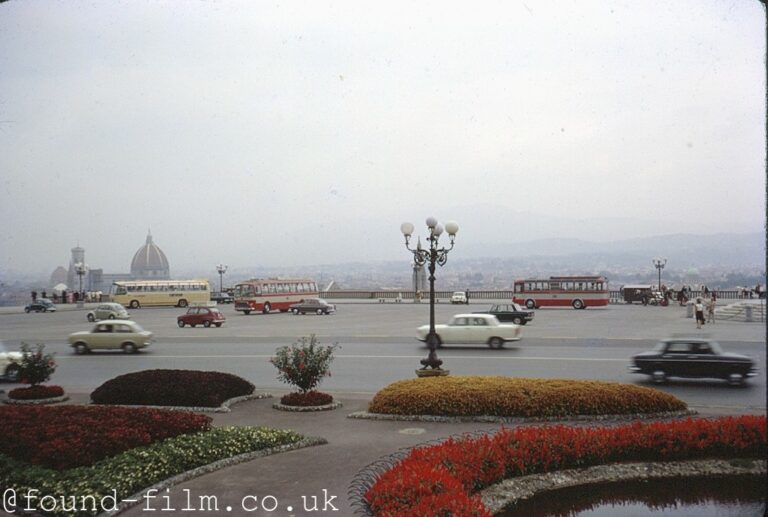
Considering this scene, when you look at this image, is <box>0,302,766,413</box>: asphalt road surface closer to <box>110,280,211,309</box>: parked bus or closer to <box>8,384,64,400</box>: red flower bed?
<box>8,384,64,400</box>: red flower bed

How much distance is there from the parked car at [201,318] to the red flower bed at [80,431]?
2451 centimetres

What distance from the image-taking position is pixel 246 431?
35.5ft

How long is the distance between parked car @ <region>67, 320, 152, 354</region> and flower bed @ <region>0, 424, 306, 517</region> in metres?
15.6

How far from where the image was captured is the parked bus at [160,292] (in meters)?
57.0

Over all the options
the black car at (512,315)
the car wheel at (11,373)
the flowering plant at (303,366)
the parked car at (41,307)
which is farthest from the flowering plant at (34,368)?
the parked car at (41,307)

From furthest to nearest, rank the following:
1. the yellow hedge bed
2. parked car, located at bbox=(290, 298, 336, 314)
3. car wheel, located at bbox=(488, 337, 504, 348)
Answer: parked car, located at bbox=(290, 298, 336, 314) → car wheel, located at bbox=(488, 337, 504, 348) → the yellow hedge bed

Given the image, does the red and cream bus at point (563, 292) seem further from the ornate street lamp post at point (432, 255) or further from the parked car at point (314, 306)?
the ornate street lamp post at point (432, 255)

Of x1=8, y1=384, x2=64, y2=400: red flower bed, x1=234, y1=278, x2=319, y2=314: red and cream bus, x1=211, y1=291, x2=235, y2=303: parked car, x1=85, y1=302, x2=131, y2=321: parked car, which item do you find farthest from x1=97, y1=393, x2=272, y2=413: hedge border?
x1=211, y1=291, x2=235, y2=303: parked car

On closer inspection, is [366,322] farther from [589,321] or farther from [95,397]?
[95,397]

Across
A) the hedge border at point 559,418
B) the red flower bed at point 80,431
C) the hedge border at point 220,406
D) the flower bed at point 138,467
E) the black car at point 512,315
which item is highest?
the black car at point 512,315

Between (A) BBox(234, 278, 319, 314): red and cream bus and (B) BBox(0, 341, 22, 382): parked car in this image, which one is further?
(A) BBox(234, 278, 319, 314): red and cream bus

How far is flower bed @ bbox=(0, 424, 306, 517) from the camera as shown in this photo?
8070 mm

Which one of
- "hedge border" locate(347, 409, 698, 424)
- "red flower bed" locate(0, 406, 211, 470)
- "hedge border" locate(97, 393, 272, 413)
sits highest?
"red flower bed" locate(0, 406, 211, 470)

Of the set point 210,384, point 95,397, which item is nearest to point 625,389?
point 210,384
